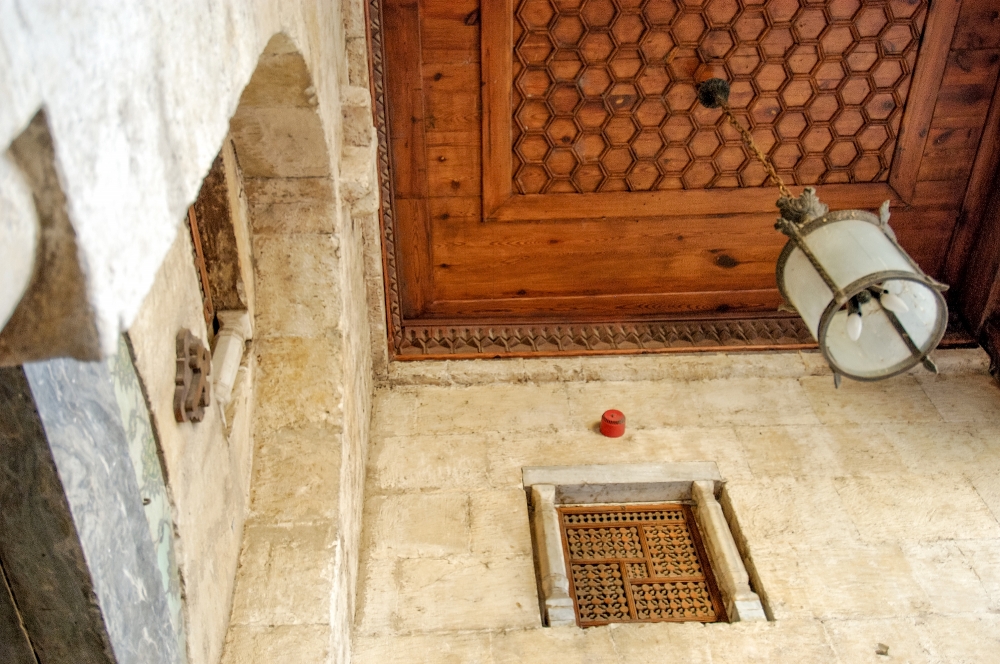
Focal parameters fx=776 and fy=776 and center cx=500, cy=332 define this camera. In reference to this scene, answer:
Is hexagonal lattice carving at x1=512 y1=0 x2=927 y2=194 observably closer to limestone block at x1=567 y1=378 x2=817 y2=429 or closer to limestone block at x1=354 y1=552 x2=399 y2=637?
limestone block at x1=567 y1=378 x2=817 y2=429

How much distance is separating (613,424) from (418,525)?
98 cm

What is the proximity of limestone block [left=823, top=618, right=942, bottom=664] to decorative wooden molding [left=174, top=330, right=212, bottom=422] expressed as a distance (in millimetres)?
2282

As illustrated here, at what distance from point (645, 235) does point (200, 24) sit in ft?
9.10

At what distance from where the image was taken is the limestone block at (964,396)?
11.9 ft

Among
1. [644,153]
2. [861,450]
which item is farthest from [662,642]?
[644,153]

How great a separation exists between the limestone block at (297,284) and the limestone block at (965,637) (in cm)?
240

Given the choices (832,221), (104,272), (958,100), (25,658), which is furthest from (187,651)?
(958,100)

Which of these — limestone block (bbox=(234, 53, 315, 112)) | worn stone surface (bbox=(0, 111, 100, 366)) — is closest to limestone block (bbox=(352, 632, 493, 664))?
limestone block (bbox=(234, 53, 315, 112))

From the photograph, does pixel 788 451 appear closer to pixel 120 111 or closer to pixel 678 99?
pixel 678 99

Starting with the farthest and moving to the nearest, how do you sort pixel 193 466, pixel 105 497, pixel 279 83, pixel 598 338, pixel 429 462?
1. pixel 598 338
2. pixel 429 462
3. pixel 279 83
4. pixel 193 466
5. pixel 105 497

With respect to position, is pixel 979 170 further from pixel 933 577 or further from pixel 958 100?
pixel 933 577

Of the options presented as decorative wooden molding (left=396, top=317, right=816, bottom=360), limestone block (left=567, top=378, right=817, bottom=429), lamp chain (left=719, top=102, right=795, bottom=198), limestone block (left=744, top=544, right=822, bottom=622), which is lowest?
limestone block (left=744, top=544, right=822, bottom=622)

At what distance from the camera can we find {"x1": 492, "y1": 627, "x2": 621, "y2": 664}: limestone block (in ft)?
8.76

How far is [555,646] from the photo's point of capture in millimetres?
2711
